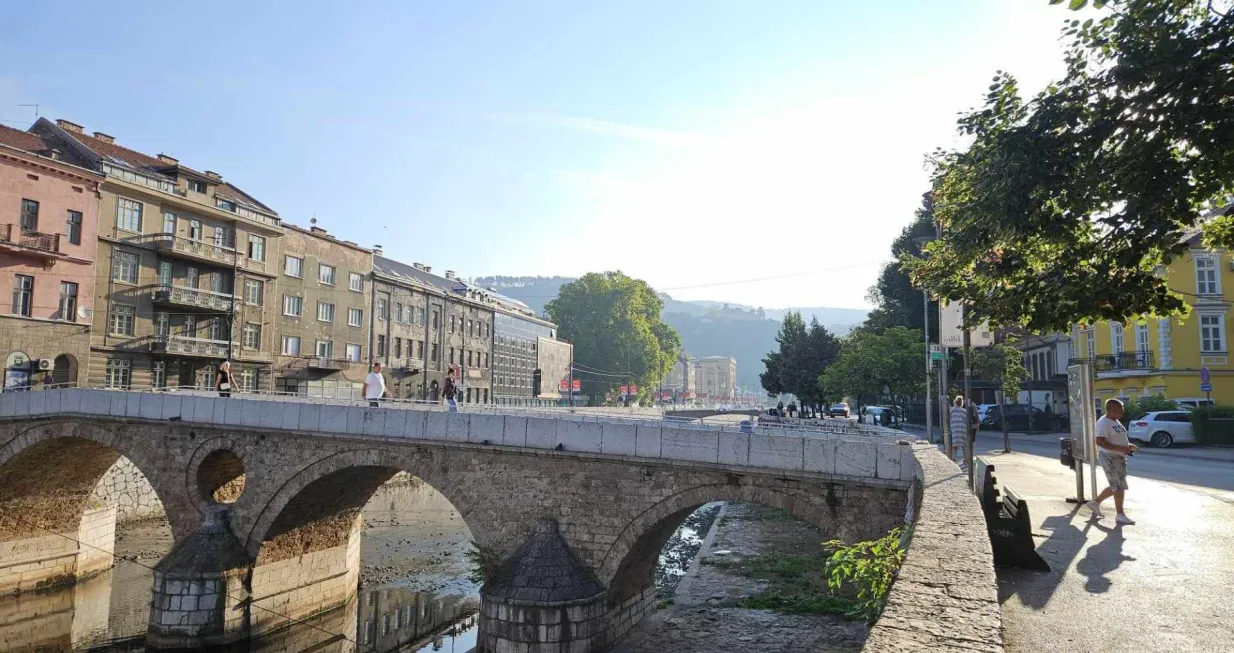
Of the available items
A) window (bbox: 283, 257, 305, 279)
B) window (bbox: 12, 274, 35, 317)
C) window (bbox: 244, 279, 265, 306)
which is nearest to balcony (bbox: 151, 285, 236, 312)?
window (bbox: 244, 279, 265, 306)

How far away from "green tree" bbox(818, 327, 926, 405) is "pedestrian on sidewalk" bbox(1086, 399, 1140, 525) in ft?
61.6

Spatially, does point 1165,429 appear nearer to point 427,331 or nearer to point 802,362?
point 802,362

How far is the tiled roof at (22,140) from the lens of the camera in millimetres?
26247

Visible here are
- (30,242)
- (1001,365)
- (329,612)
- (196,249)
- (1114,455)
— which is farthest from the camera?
(196,249)

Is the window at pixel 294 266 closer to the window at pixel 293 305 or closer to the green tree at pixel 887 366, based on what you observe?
the window at pixel 293 305

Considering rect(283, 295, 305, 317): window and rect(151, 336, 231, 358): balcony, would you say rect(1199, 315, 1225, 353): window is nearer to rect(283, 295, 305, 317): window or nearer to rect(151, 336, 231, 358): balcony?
rect(283, 295, 305, 317): window

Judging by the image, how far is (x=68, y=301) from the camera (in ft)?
88.2

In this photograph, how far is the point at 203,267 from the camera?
31.6 metres

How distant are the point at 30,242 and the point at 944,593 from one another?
31.6 m

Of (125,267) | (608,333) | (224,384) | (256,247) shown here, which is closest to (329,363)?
(256,247)

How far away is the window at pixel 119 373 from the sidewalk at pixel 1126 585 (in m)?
31.2

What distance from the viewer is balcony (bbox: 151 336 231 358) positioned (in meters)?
29.5

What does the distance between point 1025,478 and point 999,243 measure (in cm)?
953

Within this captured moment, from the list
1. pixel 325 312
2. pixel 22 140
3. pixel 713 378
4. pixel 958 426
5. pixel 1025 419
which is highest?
pixel 22 140
